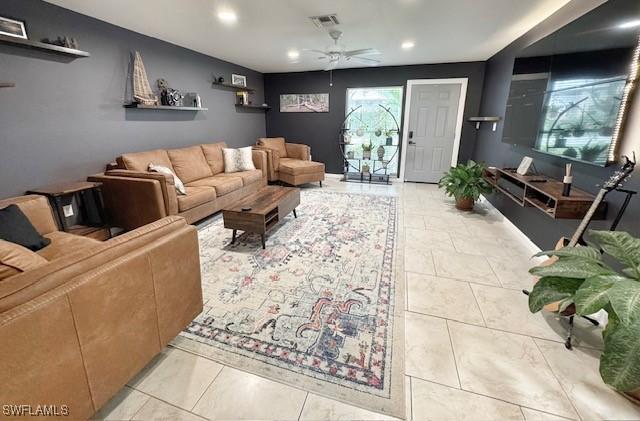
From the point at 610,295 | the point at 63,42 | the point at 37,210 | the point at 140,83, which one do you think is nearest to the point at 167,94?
the point at 140,83

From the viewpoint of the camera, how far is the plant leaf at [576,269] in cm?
135

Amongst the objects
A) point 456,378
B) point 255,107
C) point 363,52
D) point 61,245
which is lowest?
point 456,378

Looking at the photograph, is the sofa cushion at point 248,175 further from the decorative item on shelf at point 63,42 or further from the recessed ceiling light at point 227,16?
the decorative item on shelf at point 63,42

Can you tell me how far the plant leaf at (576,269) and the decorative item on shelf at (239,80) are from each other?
17.7 ft

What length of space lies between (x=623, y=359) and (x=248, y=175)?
13.8ft

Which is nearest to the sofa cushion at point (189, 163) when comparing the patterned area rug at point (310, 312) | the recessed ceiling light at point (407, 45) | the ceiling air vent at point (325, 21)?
the patterned area rug at point (310, 312)

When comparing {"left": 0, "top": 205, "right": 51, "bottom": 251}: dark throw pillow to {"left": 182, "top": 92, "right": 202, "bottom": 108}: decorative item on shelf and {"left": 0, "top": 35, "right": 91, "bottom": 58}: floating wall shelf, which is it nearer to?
{"left": 0, "top": 35, "right": 91, "bottom": 58}: floating wall shelf

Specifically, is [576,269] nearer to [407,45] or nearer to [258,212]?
[258,212]

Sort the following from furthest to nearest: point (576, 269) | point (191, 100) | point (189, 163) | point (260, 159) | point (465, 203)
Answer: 1. point (260, 159)
2. point (191, 100)
3. point (465, 203)
4. point (189, 163)
5. point (576, 269)

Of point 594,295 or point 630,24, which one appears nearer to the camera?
point 594,295

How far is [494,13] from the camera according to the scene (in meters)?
2.90

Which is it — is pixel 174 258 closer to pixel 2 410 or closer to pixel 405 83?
pixel 2 410

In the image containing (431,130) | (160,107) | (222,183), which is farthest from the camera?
(431,130)

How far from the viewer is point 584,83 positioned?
2096 millimetres
